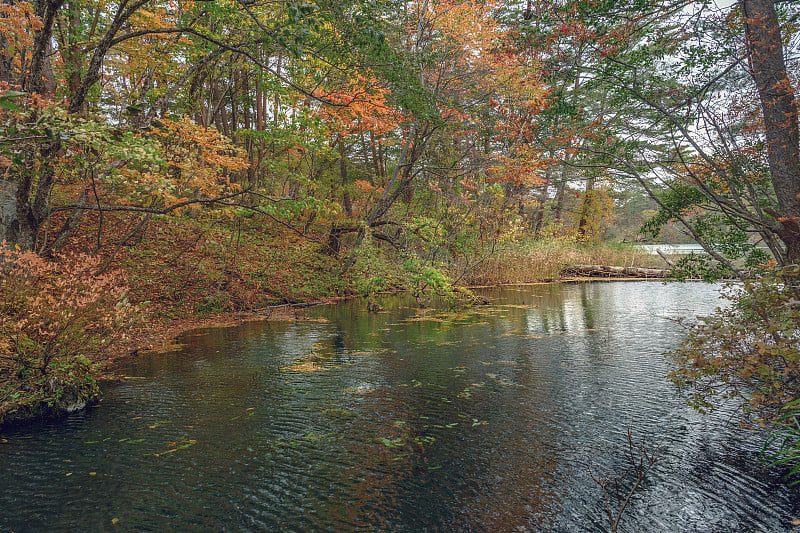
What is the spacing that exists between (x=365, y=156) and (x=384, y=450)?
1751cm

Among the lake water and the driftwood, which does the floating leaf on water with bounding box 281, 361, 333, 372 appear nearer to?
the lake water

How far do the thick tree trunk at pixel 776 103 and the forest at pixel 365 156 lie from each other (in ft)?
0.07

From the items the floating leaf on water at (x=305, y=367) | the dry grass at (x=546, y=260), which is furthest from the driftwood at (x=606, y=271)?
the floating leaf on water at (x=305, y=367)

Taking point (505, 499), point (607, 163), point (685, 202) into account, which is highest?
point (607, 163)

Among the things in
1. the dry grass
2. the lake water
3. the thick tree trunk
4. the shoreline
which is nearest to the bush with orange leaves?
the lake water

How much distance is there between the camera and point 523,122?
8797 mm

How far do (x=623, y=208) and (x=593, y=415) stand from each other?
3279 cm

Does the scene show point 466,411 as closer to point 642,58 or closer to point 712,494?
point 712,494

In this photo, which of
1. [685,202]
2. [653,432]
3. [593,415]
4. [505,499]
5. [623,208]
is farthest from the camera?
[623,208]

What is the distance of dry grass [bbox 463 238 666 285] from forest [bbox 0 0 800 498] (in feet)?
0.43

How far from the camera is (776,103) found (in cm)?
499

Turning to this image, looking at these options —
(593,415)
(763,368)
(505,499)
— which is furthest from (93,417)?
(763,368)

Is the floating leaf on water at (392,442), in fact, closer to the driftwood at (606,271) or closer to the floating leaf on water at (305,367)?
the floating leaf on water at (305,367)

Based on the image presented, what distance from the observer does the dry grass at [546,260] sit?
15.8 m
